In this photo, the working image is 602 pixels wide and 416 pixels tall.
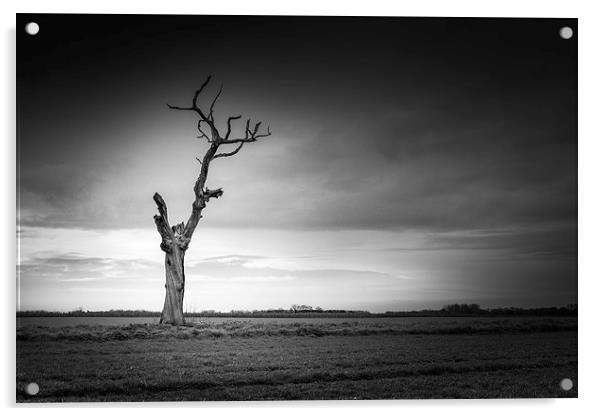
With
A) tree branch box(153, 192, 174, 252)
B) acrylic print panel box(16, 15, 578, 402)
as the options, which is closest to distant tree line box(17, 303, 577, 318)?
acrylic print panel box(16, 15, 578, 402)

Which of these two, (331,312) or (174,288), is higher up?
(174,288)

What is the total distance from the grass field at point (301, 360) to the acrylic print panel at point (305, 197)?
0.10 feet

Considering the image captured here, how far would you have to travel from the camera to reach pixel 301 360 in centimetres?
853

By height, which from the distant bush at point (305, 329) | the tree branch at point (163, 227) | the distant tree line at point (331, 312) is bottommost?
the distant bush at point (305, 329)

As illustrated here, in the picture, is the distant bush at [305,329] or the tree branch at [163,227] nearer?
the distant bush at [305,329]

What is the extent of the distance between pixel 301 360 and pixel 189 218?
2.20 meters

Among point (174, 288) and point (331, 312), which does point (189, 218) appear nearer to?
point (174, 288)

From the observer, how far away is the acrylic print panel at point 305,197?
8461mm

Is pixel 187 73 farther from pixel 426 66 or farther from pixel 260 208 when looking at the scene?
pixel 426 66

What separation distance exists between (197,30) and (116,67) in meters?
1.03

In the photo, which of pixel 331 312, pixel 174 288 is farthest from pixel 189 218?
pixel 331 312

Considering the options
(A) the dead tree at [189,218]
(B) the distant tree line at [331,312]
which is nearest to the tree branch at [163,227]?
(A) the dead tree at [189,218]

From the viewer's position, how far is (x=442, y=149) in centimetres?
889

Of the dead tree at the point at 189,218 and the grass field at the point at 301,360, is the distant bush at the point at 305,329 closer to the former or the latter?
the grass field at the point at 301,360
